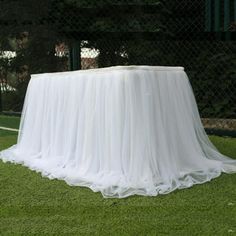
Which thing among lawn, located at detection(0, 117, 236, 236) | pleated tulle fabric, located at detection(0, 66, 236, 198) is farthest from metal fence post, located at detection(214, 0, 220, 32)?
lawn, located at detection(0, 117, 236, 236)

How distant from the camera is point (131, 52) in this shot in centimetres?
813

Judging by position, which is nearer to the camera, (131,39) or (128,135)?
(128,135)

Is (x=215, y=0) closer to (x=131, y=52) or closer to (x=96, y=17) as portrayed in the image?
(x=131, y=52)

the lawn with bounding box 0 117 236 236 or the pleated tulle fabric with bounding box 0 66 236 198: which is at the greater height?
the pleated tulle fabric with bounding box 0 66 236 198

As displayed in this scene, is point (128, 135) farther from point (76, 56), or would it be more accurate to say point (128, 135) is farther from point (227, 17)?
point (76, 56)

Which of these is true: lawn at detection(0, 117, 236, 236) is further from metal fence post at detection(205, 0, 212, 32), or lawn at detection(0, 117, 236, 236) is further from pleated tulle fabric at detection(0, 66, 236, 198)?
metal fence post at detection(205, 0, 212, 32)

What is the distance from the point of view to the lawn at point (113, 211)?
282 centimetres

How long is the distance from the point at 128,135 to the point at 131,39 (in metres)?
4.67

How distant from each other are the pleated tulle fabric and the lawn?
0.16 meters

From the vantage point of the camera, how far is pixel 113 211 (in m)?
3.17

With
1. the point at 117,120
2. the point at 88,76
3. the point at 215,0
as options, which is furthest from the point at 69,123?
the point at 215,0

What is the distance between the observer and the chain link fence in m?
7.34

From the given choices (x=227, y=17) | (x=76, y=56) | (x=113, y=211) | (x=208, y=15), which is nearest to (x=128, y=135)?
(x=113, y=211)

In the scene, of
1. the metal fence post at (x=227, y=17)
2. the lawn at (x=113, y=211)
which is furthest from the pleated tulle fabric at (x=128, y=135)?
the metal fence post at (x=227, y=17)
